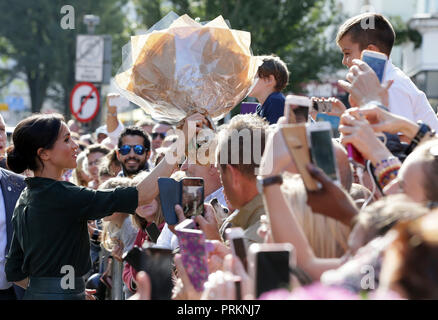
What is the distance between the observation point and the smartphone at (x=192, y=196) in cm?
365

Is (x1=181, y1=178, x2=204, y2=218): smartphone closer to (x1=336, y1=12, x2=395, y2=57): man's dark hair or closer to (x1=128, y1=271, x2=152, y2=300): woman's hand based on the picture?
(x1=128, y1=271, x2=152, y2=300): woman's hand

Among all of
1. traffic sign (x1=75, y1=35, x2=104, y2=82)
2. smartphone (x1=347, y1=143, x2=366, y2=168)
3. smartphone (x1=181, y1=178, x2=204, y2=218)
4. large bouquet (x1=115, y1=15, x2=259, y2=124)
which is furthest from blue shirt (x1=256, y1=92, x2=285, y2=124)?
traffic sign (x1=75, y1=35, x2=104, y2=82)

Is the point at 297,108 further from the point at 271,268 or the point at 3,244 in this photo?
the point at 3,244

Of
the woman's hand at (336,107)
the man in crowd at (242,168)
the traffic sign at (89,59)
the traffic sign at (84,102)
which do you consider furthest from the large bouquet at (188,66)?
the traffic sign at (89,59)

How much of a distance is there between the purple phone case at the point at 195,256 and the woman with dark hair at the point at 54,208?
4.21 ft

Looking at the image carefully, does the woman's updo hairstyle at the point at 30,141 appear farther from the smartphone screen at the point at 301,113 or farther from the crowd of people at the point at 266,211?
the smartphone screen at the point at 301,113

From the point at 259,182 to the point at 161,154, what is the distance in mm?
3696

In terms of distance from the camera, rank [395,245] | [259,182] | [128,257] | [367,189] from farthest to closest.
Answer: [367,189]
[128,257]
[259,182]
[395,245]

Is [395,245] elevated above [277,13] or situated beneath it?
situated beneath

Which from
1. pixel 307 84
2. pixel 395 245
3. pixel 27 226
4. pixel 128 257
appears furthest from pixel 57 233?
pixel 307 84

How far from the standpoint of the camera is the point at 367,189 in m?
3.47

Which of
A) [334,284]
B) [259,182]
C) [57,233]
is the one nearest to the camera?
[334,284]

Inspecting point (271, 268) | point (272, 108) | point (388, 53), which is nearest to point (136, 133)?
point (272, 108)

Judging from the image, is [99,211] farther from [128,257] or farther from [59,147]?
[128,257]
